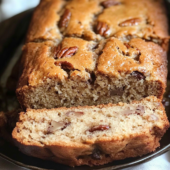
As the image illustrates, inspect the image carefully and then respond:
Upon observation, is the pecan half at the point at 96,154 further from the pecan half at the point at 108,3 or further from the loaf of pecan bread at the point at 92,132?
the pecan half at the point at 108,3

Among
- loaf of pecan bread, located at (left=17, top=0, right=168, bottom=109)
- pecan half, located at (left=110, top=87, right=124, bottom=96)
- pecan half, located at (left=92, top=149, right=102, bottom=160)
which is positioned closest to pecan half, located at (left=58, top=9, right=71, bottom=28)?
loaf of pecan bread, located at (left=17, top=0, right=168, bottom=109)

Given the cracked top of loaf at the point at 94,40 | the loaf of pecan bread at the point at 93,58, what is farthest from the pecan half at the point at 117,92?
the cracked top of loaf at the point at 94,40

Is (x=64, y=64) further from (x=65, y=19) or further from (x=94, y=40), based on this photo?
(x=65, y=19)

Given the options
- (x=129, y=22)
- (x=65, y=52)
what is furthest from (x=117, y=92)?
(x=129, y=22)

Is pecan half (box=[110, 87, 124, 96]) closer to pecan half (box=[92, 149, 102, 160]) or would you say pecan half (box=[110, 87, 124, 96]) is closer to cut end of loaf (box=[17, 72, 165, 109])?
cut end of loaf (box=[17, 72, 165, 109])


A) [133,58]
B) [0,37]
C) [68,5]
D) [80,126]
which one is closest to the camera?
[80,126]

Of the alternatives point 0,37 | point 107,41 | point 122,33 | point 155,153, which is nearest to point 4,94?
point 0,37

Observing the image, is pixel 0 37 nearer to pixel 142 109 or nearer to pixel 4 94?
pixel 4 94
